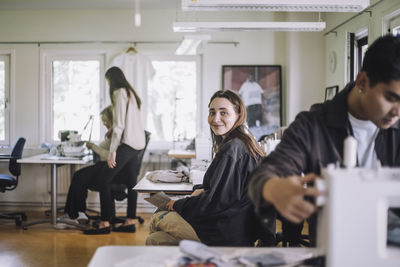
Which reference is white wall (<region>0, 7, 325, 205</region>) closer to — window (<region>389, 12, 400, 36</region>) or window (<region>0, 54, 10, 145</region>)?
window (<region>0, 54, 10, 145</region>)

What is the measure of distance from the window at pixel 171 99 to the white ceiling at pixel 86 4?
739 millimetres

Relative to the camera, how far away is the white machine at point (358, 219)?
97cm

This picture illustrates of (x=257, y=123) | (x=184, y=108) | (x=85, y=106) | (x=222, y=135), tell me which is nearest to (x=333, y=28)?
(x=257, y=123)

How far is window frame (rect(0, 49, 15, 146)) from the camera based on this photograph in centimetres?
563

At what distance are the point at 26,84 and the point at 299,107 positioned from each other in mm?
3488

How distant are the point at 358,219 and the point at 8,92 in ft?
18.2

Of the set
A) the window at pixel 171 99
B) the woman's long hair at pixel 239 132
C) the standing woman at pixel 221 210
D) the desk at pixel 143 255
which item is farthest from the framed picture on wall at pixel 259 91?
the desk at pixel 143 255

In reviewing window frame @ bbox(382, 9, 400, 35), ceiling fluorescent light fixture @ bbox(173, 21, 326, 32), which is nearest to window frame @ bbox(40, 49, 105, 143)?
ceiling fluorescent light fixture @ bbox(173, 21, 326, 32)

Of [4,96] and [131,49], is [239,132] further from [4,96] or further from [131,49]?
[4,96]

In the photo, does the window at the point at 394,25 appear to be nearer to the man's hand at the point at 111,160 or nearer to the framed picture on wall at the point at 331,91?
the framed picture on wall at the point at 331,91

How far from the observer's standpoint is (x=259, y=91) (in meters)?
5.55

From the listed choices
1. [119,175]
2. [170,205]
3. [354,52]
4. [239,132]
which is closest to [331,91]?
[354,52]

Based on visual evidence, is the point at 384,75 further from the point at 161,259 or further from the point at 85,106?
the point at 85,106

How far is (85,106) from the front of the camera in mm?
5719
